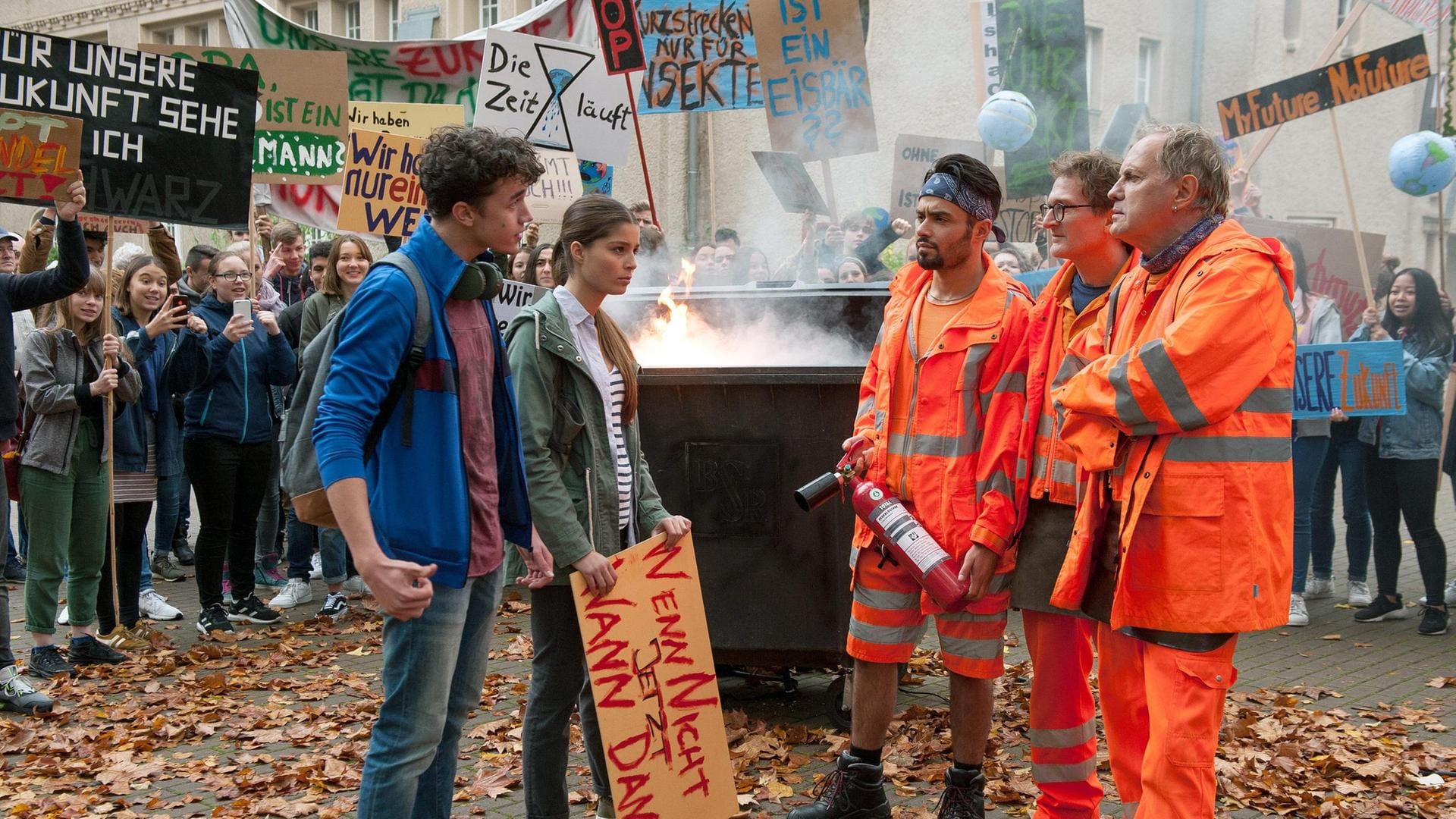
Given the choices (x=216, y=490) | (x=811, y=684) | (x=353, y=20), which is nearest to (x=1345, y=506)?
(x=811, y=684)

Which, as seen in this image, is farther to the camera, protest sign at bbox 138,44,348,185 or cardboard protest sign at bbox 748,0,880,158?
cardboard protest sign at bbox 748,0,880,158

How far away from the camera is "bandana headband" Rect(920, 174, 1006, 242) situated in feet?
13.6

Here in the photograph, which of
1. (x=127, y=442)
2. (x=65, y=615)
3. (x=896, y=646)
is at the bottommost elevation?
(x=65, y=615)

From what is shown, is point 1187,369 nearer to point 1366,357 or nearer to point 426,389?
point 426,389

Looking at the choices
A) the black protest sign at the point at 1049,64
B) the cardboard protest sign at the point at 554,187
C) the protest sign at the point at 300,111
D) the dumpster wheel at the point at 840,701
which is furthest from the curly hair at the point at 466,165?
the black protest sign at the point at 1049,64

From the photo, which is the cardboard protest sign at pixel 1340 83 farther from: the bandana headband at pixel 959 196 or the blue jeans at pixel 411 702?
the blue jeans at pixel 411 702

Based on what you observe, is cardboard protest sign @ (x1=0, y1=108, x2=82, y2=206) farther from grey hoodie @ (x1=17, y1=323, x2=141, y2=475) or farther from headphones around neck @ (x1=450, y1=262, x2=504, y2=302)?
headphones around neck @ (x1=450, y1=262, x2=504, y2=302)

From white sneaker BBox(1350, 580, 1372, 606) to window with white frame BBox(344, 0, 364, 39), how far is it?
23.3 meters

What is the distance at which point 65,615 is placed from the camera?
7730mm

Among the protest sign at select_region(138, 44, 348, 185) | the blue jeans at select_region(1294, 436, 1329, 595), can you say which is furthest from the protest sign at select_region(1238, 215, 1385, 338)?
the protest sign at select_region(138, 44, 348, 185)

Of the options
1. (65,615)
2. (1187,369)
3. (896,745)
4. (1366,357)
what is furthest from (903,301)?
(65,615)

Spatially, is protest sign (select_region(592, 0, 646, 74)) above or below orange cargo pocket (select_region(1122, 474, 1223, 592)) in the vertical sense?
above

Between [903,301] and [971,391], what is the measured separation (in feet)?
1.55

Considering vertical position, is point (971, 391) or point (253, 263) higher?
point (253, 263)
